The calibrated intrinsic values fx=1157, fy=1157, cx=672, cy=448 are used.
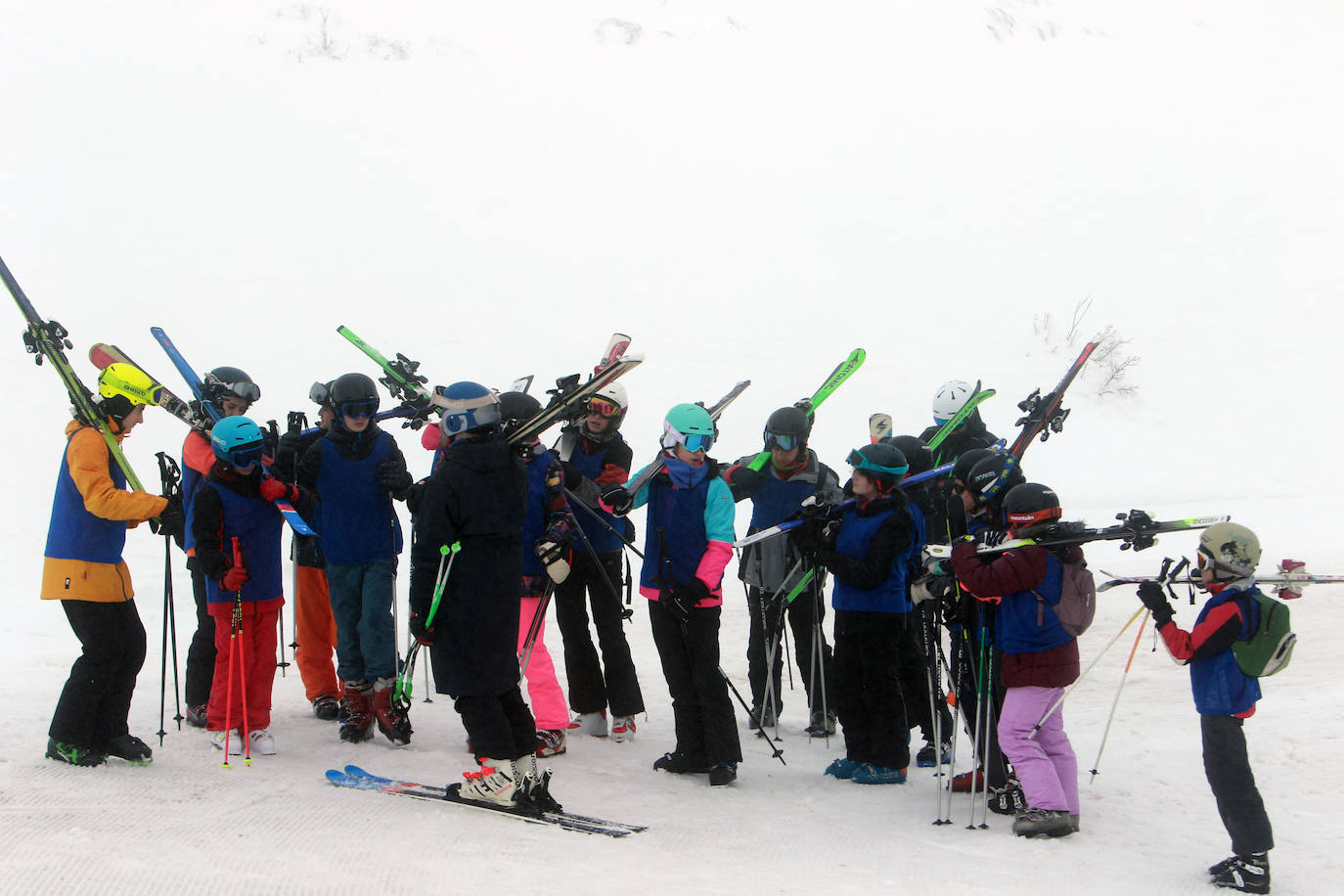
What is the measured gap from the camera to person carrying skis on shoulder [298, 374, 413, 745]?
617 cm

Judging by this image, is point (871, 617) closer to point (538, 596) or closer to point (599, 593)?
point (599, 593)

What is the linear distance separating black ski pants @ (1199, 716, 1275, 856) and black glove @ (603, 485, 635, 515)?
2940 mm

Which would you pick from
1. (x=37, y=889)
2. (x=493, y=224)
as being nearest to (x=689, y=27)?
(x=493, y=224)

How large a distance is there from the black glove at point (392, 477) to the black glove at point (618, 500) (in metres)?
1.08

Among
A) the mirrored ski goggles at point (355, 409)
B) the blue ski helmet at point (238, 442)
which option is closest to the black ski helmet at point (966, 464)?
the mirrored ski goggles at point (355, 409)

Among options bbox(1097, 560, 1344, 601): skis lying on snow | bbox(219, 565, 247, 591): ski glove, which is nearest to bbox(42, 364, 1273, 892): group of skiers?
bbox(219, 565, 247, 591): ski glove

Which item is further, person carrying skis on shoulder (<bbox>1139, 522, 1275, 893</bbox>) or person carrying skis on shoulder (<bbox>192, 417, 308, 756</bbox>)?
person carrying skis on shoulder (<bbox>192, 417, 308, 756</bbox>)

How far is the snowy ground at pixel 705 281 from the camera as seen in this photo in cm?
485

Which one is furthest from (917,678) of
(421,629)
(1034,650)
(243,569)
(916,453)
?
(243,569)

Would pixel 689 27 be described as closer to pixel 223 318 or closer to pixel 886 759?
pixel 223 318

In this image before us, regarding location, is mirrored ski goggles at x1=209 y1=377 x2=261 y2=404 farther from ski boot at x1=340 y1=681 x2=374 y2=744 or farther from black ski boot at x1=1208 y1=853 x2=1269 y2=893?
black ski boot at x1=1208 y1=853 x2=1269 y2=893

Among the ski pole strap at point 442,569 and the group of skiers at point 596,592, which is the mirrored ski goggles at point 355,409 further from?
the ski pole strap at point 442,569

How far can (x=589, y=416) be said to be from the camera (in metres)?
6.73

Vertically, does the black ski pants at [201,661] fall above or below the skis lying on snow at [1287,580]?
below
